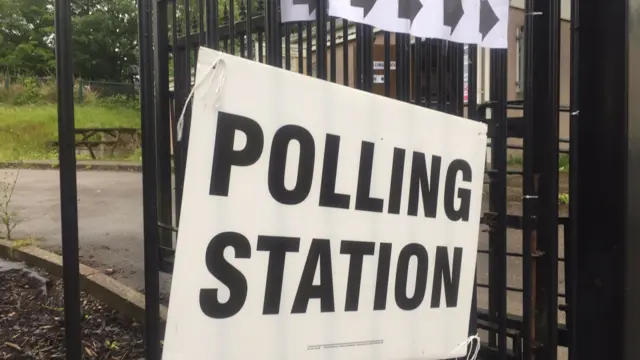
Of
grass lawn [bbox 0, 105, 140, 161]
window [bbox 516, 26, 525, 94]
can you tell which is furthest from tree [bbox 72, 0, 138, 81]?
window [bbox 516, 26, 525, 94]

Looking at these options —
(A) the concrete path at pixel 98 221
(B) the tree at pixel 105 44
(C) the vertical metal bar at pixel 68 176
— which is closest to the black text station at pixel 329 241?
(C) the vertical metal bar at pixel 68 176

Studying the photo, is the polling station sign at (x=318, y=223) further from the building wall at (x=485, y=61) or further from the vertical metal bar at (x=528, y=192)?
the building wall at (x=485, y=61)

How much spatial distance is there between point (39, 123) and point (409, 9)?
1528 centimetres

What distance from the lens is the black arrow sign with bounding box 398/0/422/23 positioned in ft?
6.40

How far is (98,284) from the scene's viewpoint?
12.5 ft

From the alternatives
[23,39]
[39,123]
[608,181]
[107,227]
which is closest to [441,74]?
[608,181]

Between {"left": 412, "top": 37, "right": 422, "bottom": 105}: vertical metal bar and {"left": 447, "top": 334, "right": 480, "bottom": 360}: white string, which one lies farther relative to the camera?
{"left": 412, "top": 37, "right": 422, "bottom": 105}: vertical metal bar

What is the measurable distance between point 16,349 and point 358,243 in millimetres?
2121

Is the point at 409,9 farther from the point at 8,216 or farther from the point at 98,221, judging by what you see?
the point at 98,221

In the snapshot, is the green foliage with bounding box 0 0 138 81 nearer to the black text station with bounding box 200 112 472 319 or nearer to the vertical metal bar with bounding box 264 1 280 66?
the vertical metal bar with bounding box 264 1 280 66

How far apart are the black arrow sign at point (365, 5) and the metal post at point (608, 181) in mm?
928

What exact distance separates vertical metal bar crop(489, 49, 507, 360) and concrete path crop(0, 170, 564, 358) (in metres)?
1.81

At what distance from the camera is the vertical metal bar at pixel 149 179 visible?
4.95ft

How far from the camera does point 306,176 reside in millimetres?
1562
